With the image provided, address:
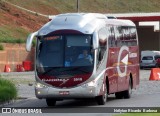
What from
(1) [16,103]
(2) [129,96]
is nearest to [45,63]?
(1) [16,103]

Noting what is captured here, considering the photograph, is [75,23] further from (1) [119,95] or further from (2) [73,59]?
(1) [119,95]

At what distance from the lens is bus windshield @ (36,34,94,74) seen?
26.2 m

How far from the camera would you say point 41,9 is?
314 feet

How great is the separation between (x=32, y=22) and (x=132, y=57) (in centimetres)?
5292

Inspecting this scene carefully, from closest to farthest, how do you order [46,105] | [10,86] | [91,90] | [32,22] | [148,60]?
[91,90] → [46,105] → [10,86] → [148,60] → [32,22]

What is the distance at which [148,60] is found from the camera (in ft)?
241

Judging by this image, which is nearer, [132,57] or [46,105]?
[46,105]

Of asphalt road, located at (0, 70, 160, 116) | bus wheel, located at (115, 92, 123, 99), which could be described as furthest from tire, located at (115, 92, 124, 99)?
asphalt road, located at (0, 70, 160, 116)

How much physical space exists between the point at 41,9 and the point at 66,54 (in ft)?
229

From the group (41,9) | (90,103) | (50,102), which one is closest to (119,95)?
(90,103)

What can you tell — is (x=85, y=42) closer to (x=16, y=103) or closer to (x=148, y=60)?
(x=16, y=103)

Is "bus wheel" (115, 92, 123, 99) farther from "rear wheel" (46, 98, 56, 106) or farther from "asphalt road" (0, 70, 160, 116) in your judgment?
"rear wheel" (46, 98, 56, 106)

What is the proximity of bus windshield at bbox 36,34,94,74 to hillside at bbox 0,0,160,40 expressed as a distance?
149 feet

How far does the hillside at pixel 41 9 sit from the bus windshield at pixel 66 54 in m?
45.3
